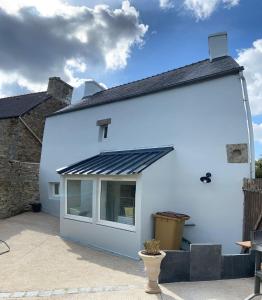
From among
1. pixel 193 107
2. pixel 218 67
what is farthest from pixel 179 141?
pixel 218 67

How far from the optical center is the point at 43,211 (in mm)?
17062

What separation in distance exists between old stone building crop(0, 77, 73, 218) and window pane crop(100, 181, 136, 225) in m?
7.38

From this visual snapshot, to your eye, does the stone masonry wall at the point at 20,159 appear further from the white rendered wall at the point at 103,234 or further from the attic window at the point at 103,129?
the attic window at the point at 103,129

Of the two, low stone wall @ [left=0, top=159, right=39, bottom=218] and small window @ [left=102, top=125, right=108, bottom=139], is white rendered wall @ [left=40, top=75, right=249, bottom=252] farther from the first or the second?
low stone wall @ [left=0, top=159, right=39, bottom=218]

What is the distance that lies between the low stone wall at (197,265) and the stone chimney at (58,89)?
1985cm

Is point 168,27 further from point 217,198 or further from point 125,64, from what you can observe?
point 217,198

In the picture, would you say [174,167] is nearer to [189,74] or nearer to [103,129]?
[189,74]

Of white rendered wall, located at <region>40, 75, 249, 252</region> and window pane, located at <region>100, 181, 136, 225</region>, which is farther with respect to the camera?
window pane, located at <region>100, 181, 136, 225</region>

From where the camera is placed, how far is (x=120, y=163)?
419 inches

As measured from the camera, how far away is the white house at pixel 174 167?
30.3 feet

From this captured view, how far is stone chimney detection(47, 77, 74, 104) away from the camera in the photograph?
933 inches

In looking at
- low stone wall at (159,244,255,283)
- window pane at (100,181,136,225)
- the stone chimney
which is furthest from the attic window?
the stone chimney

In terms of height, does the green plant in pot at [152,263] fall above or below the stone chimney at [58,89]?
below

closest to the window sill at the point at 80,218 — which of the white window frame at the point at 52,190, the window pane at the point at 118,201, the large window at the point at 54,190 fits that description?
the window pane at the point at 118,201
